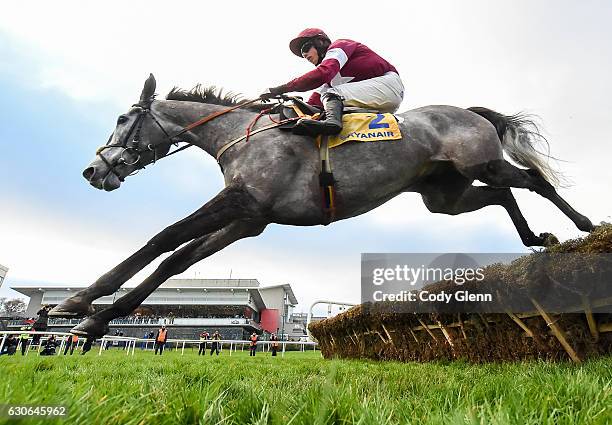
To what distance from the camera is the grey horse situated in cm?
360

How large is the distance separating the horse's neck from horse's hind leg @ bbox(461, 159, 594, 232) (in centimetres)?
229

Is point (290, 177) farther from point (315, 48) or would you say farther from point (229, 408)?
point (229, 408)

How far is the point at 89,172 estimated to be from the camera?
4.15 meters

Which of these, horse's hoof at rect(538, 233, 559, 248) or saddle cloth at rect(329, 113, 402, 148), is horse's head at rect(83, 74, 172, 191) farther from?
horse's hoof at rect(538, 233, 559, 248)

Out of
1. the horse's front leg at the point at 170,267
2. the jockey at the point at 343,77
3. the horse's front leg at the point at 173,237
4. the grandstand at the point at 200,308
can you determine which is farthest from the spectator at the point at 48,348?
the grandstand at the point at 200,308

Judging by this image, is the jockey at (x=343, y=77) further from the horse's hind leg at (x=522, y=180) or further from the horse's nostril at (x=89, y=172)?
the horse's nostril at (x=89, y=172)

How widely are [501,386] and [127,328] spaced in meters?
61.4

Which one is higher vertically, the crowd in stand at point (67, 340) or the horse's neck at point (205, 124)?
the horse's neck at point (205, 124)

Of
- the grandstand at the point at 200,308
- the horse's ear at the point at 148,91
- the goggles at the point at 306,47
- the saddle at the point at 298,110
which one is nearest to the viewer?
the saddle at the point at 298,110

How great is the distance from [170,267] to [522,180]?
3.64m

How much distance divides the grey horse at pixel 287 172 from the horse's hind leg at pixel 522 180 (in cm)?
1

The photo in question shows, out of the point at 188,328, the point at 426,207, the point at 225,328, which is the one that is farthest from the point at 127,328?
the point at 426,207

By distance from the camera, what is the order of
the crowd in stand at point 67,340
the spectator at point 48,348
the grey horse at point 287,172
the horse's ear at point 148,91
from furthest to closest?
the spectator at point 48,348
the crowd in stand at point 67,340
the horse's ear at point 148,91
the grey horse at point 287,172

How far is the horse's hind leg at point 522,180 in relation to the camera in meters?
4.42
